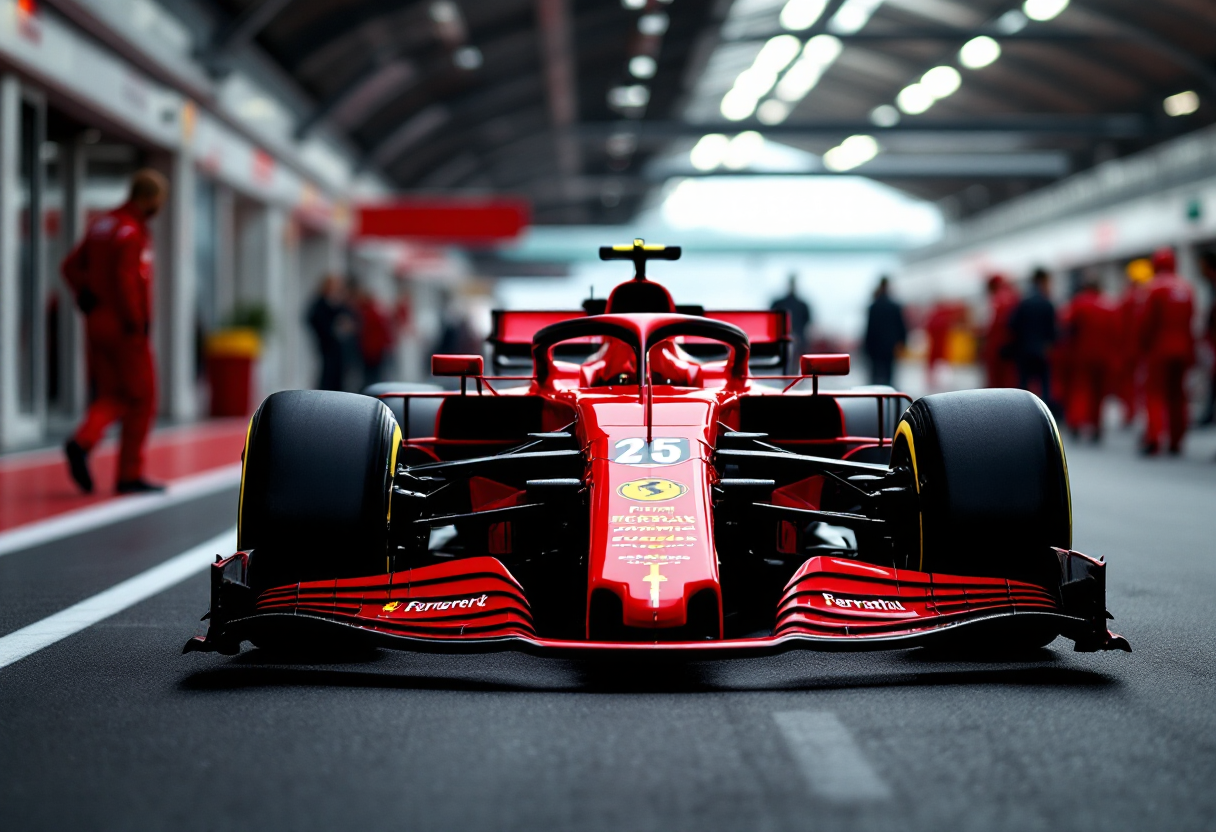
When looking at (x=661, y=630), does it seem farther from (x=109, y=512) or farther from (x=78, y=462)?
(x=78, y=462)

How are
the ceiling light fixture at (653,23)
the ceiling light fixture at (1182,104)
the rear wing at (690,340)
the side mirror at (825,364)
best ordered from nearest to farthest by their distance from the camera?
the side mirror at (825,364)
the rear wing at (690,340)
the ceiling light fixture at (653,23)
the ceiling light fixture at (1182,104)

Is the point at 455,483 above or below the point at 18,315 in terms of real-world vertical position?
below

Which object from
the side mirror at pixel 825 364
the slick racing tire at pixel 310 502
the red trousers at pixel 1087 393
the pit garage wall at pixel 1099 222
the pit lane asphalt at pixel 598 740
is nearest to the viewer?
the pit lane asphalt at pixel 598 740

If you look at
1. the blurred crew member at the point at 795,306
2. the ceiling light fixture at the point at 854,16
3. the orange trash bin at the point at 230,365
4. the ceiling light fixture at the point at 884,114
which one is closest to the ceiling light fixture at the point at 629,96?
the ceiling light fixture at the point at 854,16

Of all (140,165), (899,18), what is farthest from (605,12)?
(140,165)

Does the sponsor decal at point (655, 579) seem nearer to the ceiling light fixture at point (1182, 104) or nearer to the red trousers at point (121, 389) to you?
the red trousers at point (121, 389)

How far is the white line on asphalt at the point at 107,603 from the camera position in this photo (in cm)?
432

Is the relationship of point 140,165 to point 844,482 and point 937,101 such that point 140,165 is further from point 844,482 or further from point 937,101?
point 937,101

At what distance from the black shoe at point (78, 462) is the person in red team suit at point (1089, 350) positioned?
36.4 feet

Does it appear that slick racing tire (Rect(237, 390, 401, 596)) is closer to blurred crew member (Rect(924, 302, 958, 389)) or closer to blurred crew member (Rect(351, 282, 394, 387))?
blurred crew member (Rect(351, 282, 394, 387))

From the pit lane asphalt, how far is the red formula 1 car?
14 cm

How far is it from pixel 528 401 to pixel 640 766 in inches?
90.5

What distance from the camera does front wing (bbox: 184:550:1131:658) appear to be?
368 centimetres

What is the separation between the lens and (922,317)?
41344 mm
